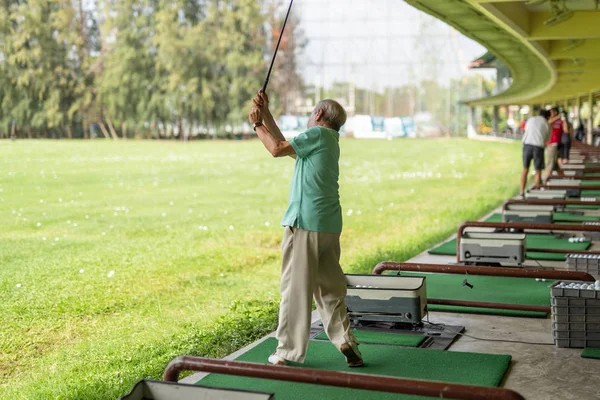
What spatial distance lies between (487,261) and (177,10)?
53710 mm

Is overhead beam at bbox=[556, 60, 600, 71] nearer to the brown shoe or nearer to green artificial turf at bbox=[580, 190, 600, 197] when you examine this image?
green artificial turf at bbox=[580, 190, 600, 197]

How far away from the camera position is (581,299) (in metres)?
5.78

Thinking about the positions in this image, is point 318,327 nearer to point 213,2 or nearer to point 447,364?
point 447,364

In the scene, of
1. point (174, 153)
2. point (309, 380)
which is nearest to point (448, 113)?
point (174, 153)

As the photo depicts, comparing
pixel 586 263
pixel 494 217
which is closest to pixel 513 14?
pixel 586 263

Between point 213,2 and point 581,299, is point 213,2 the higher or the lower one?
the higher one

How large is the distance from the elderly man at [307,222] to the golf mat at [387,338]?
802 mm

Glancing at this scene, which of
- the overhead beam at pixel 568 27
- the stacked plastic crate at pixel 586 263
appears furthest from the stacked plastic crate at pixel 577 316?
the overhead beam at pixel 568 27

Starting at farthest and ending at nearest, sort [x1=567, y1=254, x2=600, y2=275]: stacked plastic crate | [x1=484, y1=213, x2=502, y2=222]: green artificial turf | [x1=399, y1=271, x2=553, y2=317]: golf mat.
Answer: [x1=484, y1=213, x2=502, y2=222]: green artificial turf → [x1=567, y1=254, x2=600, y2=275]: stacked plastic crate → [x1=399, y1=271, x2=553, y2=317]: golf mat

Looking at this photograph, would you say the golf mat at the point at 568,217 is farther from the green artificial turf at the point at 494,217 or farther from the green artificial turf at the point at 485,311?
the green artificial turf at the point at 485,311

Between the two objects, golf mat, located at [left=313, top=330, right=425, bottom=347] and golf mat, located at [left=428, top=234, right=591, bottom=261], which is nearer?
golf mat, located at [left=313, top=330, right=425, bottom=347]

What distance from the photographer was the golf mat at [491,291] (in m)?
7.17

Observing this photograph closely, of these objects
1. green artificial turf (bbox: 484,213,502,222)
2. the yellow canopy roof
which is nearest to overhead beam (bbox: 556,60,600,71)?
the yellow canopy roof

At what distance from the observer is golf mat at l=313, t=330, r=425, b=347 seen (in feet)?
19.4
